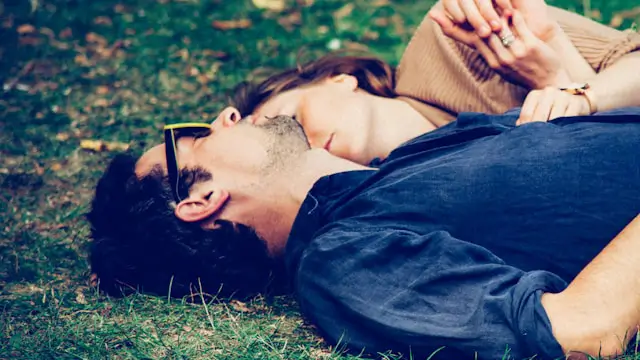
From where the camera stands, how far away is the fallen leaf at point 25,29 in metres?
5.93

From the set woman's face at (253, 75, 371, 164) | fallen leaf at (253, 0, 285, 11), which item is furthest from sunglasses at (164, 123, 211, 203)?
fallen leaf at (253, 0, 285, 11)

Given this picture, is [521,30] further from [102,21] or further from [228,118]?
[102,21]

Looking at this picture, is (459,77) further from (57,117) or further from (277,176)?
(57,117)

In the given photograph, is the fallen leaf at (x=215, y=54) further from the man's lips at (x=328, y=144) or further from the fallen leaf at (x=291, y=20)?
the man's lips at (x=328, y=144)

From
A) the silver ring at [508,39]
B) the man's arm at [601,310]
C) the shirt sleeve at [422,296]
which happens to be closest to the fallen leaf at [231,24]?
the silver ring at [508,39]

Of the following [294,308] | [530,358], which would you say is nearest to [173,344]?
[294,308]

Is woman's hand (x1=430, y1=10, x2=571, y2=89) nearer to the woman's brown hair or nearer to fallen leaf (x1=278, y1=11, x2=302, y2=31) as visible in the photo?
the woman's brown hair

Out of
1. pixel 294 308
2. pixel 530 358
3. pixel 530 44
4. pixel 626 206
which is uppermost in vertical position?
pixel 530 44

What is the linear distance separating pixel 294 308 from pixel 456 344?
933mm

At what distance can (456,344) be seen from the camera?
2.34 metres

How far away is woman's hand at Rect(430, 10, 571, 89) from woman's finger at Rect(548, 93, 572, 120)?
0.31 meters

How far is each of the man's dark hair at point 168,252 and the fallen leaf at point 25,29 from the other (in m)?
3.15

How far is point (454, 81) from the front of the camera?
3697 millimetres

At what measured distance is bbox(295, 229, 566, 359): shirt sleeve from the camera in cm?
229
